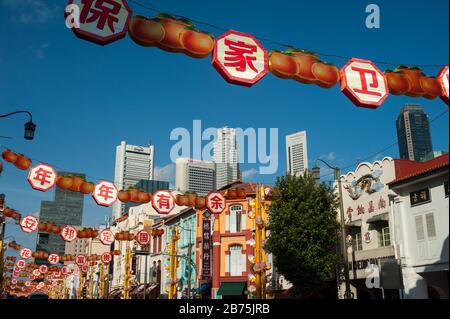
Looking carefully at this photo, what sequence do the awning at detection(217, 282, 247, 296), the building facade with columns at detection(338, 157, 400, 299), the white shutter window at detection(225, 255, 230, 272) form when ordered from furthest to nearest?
the white shutter window at detection(225, 255, 230, 272)
the awning at detection(217, 282, 247, 296)
the building facade with columns at detection(338, 157, 400, 299)

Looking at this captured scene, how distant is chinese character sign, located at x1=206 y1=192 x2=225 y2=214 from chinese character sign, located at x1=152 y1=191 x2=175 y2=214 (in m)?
2.30

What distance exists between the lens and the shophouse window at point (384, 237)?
89.7 ft

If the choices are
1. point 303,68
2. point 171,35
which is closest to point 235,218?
point 303,68

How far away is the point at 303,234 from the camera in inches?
1107

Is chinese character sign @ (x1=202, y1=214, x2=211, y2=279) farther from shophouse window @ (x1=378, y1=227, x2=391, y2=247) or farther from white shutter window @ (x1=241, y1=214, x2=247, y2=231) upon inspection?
shophouse window @ (x1=378, y1=227, x2=391, y2=247)

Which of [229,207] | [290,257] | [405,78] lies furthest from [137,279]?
[405,78]

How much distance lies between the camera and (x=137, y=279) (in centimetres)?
6388

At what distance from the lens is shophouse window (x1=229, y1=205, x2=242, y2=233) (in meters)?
42.5

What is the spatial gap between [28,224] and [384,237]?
22374mm

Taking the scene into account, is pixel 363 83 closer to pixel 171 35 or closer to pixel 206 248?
pixel 171 35

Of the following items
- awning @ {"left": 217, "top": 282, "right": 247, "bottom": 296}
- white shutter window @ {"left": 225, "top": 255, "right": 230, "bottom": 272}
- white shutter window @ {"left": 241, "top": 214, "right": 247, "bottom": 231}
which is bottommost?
awning @ {"left": 217, "top": 282, "right": 247, "bottom": 296}

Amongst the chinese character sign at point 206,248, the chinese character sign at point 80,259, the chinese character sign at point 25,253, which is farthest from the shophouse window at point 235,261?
the chinese character sign at point 80,259

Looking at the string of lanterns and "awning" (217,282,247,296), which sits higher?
the string of lanterns

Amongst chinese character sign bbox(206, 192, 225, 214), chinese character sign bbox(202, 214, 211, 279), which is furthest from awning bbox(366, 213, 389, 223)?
chinese character sign bbox(202, 214, 211, 279)
